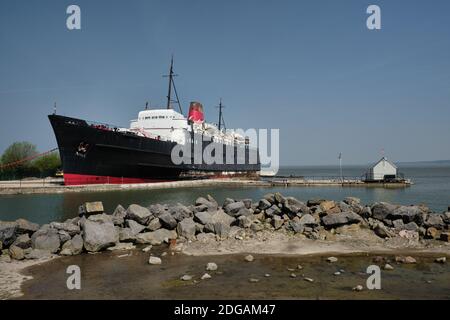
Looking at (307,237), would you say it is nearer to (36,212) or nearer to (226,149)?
(36,212)

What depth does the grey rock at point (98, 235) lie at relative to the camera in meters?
10.4

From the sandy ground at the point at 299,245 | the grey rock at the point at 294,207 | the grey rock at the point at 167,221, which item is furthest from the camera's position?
the grey rock at the point at 294,207

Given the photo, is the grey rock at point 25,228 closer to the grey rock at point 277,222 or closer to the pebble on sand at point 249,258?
the pebble on sand at point 249,258

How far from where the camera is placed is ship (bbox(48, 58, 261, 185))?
108ft

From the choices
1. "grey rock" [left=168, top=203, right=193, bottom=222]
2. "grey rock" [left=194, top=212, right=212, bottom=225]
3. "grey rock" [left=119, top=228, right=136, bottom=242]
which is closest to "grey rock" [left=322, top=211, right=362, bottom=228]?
"grey rock" [left=194, top=212, right=212, bottom=225]

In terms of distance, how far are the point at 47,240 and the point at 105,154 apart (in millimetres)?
24865

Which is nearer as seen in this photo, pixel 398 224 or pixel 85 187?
pixel 398 224

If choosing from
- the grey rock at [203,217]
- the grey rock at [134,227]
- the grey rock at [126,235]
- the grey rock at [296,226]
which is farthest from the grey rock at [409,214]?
the grey rock at [126,235]

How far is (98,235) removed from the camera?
10.6 meters

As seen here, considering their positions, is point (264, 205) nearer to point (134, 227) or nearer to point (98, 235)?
point (134, 227)

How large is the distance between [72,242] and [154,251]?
248 cm

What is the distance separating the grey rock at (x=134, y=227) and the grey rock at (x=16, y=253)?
3182 millimetres

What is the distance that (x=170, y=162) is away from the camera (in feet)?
139

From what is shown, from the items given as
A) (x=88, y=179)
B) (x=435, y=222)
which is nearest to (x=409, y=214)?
(x=435, y=222)
